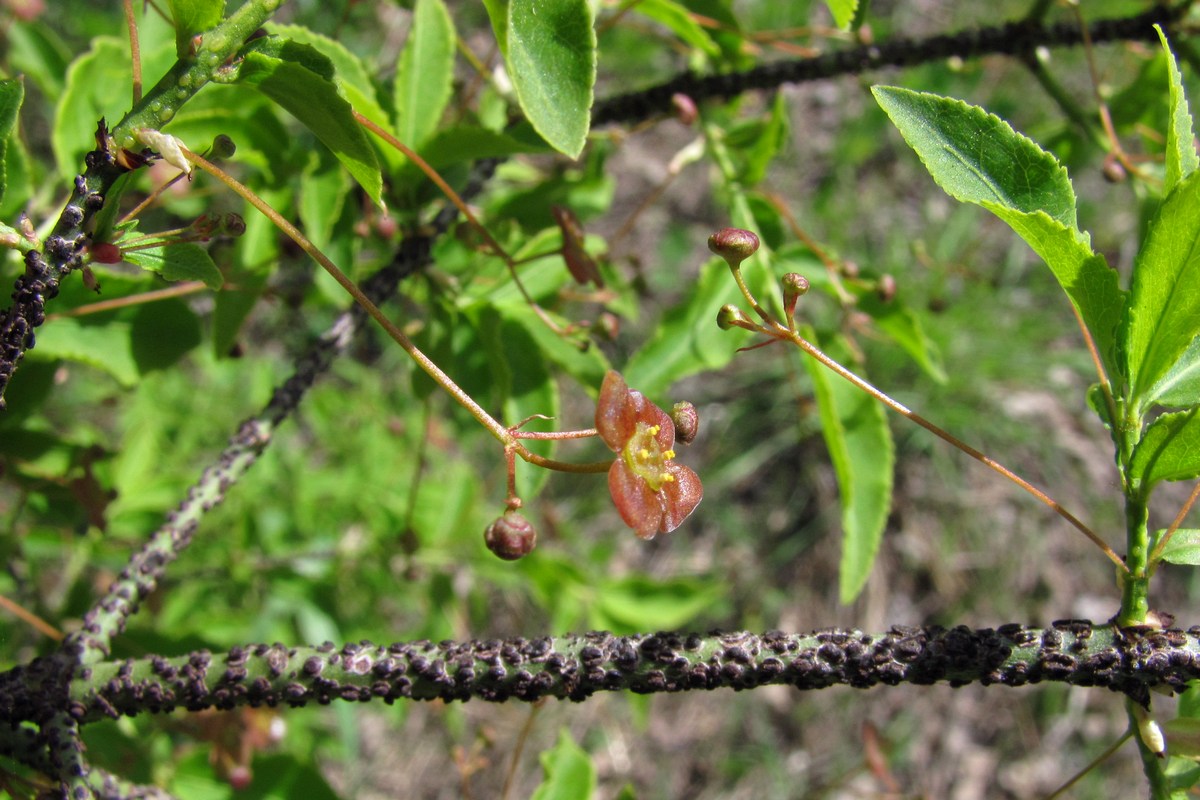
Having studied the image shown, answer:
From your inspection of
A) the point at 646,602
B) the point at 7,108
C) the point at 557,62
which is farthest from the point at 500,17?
the point at 646,602

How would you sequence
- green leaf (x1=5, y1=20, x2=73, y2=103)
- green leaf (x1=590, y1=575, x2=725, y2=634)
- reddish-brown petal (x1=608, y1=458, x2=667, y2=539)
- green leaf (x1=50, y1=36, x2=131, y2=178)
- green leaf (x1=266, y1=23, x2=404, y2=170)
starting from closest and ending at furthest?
1. reddish-brown petal (x1=608, y1=458, x2=667, y2=539)
2. green leaf (x1=266, y1=23, x2=404, y2=170)
3. green leaf (x1=50, y1=36, x2=131, y2=178)
4. green leaf (x1=5, y1=20, x2=73, y2=103)
5. green leaf (x1=590, y1=575, x2=725, y2=634)

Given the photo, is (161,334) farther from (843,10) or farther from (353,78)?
(843,10)

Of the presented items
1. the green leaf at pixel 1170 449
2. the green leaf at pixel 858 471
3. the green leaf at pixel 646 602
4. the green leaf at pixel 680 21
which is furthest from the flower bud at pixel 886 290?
the green leaf at pixel 646 602

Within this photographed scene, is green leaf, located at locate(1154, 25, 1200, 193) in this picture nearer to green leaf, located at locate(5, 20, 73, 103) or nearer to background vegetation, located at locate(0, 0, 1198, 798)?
background vegetation, located at locate(0, 0, 1198, 798)

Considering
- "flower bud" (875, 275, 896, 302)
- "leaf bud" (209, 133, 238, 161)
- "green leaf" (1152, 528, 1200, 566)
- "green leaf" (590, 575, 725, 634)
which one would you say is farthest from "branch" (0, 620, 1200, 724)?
"green leaf" (590, 575, 725, 634)

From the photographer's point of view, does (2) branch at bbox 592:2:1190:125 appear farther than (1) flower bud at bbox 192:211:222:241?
Yes

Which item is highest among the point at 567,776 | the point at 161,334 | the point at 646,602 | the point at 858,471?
the point at 161,334

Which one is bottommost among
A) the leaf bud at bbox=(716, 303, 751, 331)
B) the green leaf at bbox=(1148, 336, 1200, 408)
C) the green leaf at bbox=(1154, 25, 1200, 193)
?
the green leaf at bbox=(1148, 336, 1200, 408)

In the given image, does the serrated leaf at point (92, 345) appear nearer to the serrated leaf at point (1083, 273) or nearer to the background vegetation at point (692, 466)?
the background vegetation at point (692, 466)
